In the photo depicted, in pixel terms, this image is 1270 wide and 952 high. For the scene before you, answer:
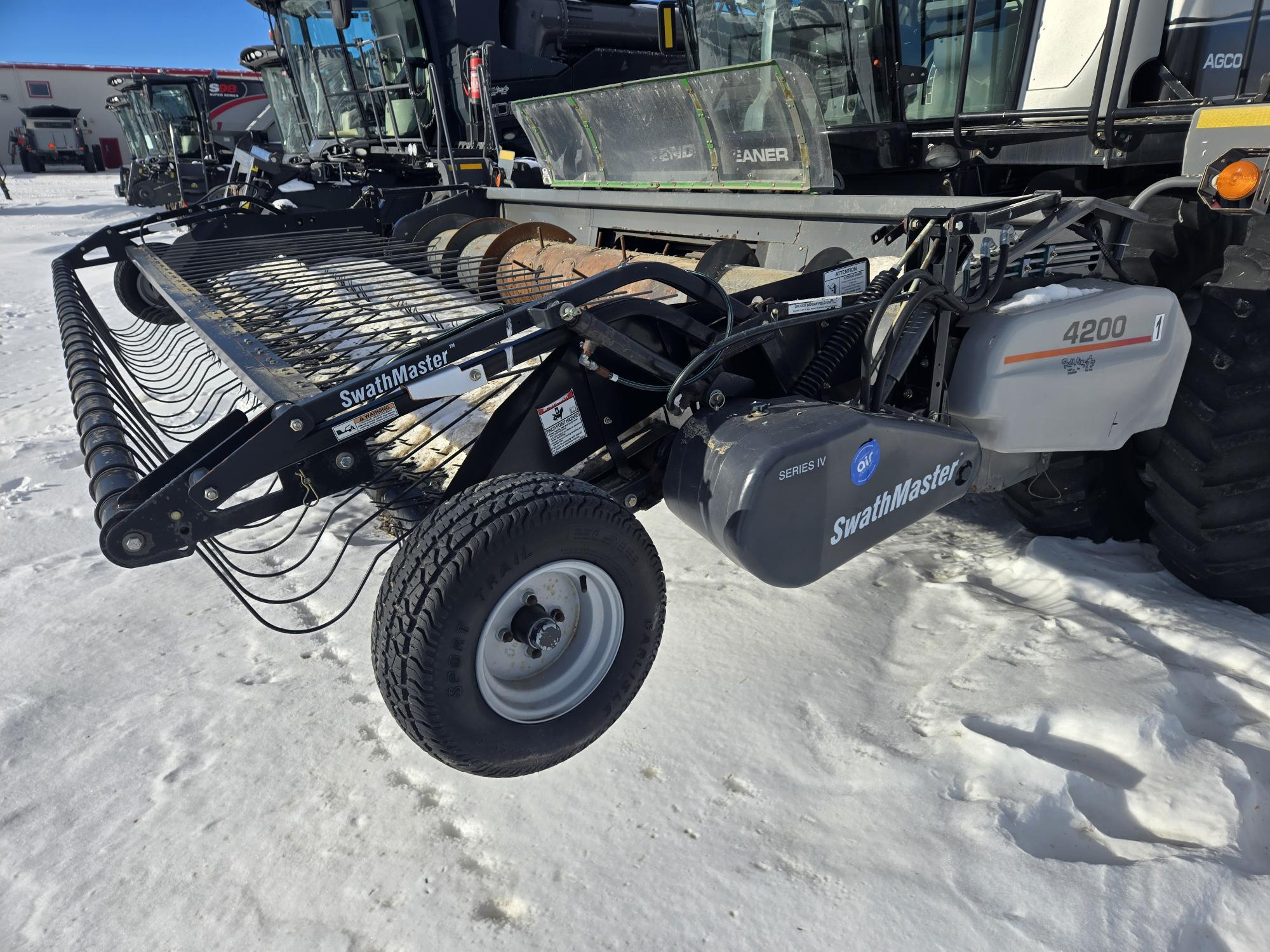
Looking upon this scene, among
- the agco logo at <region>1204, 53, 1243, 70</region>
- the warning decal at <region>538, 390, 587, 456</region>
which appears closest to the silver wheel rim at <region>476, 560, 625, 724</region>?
the warning decal at <region>538, 390, 587, 456</region>

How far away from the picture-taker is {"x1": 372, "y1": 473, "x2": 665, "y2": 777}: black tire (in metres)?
1.64

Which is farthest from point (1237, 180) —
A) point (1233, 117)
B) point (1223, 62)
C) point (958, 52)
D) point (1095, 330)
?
point (958, 52)

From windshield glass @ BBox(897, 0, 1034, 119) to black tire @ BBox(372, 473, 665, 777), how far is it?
2.29 metres

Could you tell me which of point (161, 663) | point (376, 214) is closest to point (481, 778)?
point (161, 663)

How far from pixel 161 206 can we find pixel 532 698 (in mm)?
19030

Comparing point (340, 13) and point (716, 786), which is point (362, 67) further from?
point (716, 786)

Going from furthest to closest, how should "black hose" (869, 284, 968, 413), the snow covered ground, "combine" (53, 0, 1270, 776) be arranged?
"black hose" (869, 284, 968, 413) < "combine" (53, 0, 1270, 776) < the snow covered ground

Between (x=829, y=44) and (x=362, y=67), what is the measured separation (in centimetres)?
723

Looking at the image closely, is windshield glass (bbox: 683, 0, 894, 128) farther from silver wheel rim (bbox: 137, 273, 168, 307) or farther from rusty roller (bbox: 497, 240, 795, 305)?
silver wheel rim (bbox: 137, 273, 168, 307)

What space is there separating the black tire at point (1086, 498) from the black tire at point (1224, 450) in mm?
196

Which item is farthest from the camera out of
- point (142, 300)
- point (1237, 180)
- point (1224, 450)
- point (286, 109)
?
point (286, 109)

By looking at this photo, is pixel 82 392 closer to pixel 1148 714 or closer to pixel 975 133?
→ pixel 1148 714

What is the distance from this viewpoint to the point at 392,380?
68.7 inches

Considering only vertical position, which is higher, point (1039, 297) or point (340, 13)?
point (340, 13)
